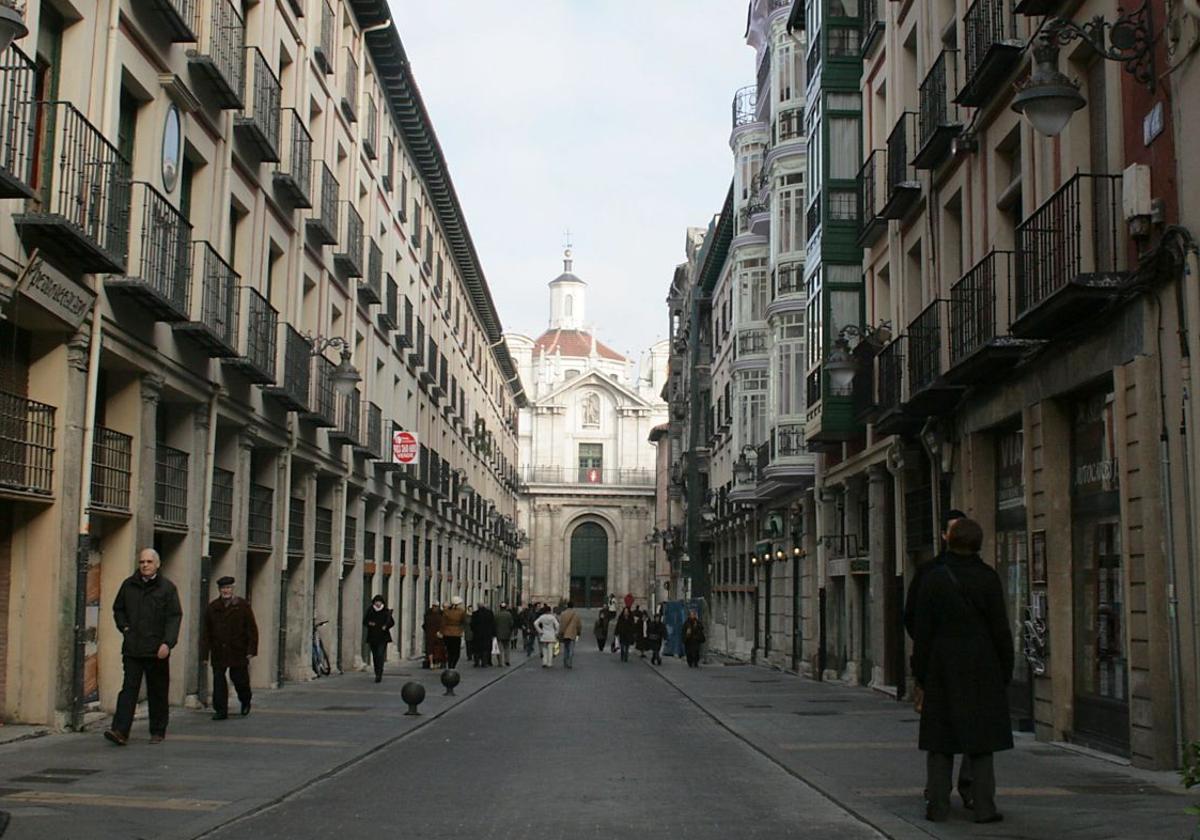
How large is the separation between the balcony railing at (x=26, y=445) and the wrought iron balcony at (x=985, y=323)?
9.77 m

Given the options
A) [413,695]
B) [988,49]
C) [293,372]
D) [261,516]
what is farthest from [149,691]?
[988,49]

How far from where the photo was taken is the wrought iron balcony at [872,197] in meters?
24.1

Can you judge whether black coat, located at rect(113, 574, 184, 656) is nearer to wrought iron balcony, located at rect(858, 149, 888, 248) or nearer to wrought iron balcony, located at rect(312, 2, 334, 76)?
wrought iron balcony, located at rect(858, 149, 888, 248)

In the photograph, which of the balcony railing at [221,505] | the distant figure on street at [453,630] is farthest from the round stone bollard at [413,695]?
the distant figure on street at [453,630]

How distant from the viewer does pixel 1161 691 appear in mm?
12281

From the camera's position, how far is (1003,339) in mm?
16031

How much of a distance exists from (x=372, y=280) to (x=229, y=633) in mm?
16660

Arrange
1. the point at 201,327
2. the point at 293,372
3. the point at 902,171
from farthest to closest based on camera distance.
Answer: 1. the point at 293,372
2. the point at 902,171
3. the point at 201,327

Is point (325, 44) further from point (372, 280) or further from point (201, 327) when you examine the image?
point (201, 327)

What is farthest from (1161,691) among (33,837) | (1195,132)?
(33,837)

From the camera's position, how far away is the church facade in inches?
4247

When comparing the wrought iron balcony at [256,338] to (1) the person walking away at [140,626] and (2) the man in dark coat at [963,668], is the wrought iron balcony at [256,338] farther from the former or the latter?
(2) the man in dark coat at [963,668]

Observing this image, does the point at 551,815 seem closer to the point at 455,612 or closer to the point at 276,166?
the point at 276,166

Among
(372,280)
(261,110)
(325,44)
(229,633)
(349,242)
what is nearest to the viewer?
(229,633)
